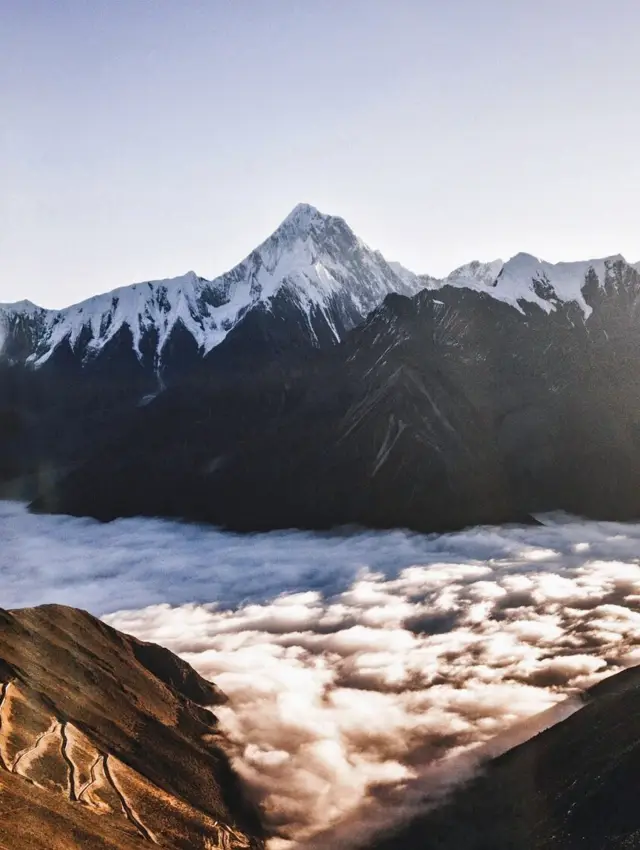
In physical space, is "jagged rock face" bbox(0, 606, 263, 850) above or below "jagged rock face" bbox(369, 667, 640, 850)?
above

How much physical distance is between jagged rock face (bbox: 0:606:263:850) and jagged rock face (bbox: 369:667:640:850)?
→ 2844cm

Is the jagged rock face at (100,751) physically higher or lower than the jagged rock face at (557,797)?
higher

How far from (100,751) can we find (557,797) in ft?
195

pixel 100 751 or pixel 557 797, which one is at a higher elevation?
pixel 100 751

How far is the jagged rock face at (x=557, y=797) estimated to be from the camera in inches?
3255

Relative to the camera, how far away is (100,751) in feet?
286

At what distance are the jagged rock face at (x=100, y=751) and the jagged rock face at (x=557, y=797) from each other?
1120 inches

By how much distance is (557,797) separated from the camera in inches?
3637

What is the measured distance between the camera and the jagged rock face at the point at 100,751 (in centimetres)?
7012

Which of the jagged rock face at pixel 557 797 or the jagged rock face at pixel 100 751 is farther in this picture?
the jagged rock face at pixel 557 797

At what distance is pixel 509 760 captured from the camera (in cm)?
11669

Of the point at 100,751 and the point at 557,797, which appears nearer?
the point at 100,751

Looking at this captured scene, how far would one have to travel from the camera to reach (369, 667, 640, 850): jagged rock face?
271 feet

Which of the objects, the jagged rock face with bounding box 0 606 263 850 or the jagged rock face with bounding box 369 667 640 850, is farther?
the jagged rock face with bounding box 369 667 640 850
